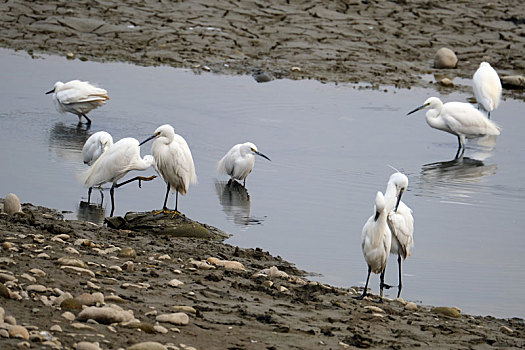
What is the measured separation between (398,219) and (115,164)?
324 cm

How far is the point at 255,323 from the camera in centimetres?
539

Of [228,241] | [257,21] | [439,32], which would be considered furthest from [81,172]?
[439,32]

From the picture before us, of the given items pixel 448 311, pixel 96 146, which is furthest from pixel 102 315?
pixel 96 146

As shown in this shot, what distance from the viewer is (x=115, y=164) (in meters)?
9.23

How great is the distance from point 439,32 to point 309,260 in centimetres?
1359

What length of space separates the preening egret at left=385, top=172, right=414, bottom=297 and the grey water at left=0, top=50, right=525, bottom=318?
0.33m

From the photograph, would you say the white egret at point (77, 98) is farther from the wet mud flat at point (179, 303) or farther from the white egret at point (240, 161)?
the wet mud flat at point (179, 303)

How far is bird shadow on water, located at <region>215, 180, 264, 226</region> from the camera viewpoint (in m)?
9.03

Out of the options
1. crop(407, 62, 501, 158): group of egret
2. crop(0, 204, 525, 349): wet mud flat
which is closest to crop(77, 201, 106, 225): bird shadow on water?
crop(0, 204, 525, 349): wet mud flat

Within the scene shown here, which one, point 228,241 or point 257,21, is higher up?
point 257,21

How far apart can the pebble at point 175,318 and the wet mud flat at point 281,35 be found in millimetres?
11995

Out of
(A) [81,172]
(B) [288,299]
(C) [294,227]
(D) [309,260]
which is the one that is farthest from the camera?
(A) [81,172]

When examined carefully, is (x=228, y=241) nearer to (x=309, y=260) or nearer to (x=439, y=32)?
(x=309, y=260)

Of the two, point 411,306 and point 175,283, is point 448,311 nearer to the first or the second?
point 411,306
